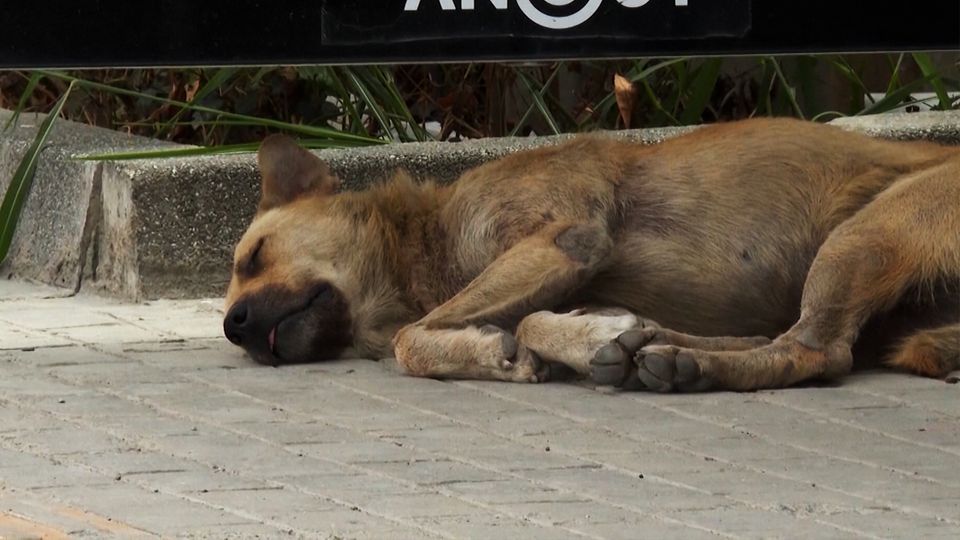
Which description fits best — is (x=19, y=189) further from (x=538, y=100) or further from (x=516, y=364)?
(x=516, y=364)

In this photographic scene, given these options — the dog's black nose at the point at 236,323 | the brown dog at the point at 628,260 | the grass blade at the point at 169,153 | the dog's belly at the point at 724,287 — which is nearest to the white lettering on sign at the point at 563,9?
the brown dog at the point at 628,260

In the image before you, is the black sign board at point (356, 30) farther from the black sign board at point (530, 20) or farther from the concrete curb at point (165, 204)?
the concrete curb at point (165, 204)

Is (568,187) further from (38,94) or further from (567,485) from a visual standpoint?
(38,94)

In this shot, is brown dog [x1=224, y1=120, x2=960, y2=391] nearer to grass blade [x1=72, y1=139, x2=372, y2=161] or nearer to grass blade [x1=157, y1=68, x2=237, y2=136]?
grass blade [x1=72, y1=139, x2=372, y2=161]

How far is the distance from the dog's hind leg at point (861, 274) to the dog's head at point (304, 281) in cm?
122

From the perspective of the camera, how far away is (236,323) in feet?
20.2

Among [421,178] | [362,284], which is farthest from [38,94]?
[362,284]

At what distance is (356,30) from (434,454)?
151cm

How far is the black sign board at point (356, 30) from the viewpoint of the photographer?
5.76 metres

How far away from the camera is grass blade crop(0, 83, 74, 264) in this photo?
803 centimetres

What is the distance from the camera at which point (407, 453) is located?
4.94 meters

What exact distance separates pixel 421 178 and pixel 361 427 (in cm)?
247

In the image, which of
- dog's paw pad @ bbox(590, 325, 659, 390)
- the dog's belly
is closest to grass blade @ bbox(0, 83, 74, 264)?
the dog's belly

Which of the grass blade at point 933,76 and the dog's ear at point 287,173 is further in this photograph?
the grass blade at point 933,76
